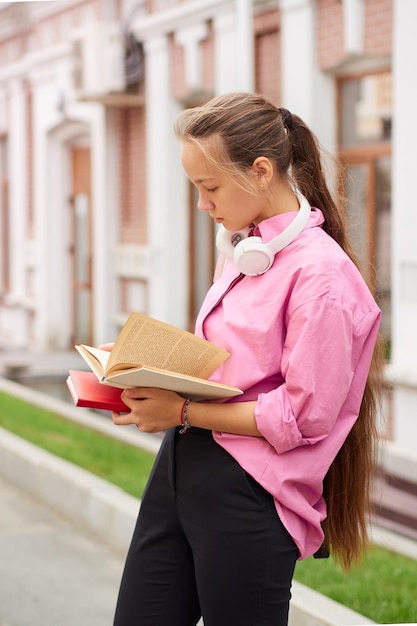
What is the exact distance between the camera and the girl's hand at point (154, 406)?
7.16 ft

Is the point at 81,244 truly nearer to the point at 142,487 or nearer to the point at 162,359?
the point at 142,487

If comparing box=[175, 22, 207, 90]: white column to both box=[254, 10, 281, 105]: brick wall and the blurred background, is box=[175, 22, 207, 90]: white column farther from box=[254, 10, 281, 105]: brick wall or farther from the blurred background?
box=[254, 10, 281, 105]: brick wall

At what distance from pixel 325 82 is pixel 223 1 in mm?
1506

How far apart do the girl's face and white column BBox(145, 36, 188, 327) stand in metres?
7.24

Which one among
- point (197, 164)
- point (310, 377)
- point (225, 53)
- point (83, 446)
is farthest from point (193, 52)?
point (310, 377)

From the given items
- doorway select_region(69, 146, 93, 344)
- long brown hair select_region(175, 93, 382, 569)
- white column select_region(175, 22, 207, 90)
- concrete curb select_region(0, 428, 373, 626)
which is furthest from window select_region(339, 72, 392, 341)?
doorway select_region(69, 146, 93, 344)

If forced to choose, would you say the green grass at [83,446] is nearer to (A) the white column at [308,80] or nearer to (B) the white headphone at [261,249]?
(A) the white column at [308,80]

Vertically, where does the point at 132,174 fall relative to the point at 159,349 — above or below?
above

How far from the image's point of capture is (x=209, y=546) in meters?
2.17

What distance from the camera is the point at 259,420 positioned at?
2094 mm

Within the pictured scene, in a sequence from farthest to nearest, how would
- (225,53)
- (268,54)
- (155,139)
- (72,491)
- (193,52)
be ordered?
(155,139)
(193,52)
(225,53)
(268,54)
(72,491)

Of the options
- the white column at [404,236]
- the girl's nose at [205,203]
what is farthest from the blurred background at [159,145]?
the girl's nose at [205,203]

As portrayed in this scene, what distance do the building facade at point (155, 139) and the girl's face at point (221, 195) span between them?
0.34 meters

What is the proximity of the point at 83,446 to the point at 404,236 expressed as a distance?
8.31 ft
